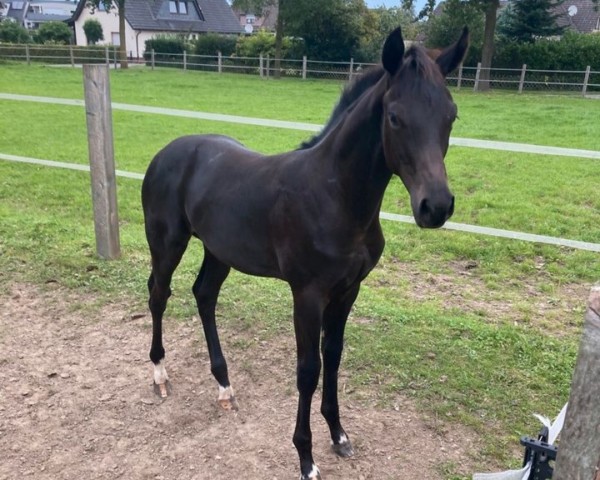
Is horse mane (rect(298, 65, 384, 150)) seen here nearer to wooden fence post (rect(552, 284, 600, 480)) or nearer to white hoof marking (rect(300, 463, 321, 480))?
wooden fence post (rect(552, 284, 600, 480))

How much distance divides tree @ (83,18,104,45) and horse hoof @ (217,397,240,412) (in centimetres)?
4874

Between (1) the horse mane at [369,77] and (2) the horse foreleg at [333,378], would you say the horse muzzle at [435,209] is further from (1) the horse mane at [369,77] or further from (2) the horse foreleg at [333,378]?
(2) the horse foreleg at [333,378]

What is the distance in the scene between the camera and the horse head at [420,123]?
166 centimetres

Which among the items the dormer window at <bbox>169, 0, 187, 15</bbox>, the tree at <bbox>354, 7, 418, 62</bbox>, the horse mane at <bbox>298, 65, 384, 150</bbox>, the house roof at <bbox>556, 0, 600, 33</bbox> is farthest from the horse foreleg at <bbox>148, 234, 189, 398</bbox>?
the house roof at <bbox>556, 0, 600, 33</bbox>

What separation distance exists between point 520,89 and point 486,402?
20.4 m

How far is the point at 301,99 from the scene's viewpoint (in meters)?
16.4

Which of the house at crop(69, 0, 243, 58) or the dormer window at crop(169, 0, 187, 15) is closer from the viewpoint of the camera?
the house at crop(69, 0, 243, 58)

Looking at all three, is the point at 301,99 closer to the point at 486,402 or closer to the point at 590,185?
the point at 590,185

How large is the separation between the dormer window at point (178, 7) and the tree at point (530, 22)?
30849mm

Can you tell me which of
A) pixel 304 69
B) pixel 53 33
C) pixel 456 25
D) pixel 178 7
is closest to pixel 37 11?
pixel 178 7

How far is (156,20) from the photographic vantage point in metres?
45.4

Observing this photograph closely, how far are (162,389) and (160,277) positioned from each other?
0.60 m

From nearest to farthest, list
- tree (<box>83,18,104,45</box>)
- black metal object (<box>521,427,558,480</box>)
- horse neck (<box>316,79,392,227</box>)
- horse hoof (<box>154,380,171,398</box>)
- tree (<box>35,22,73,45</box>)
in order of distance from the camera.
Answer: black metal object (<box>521,427,558,480</box>) < horse neck (<box>316,79,392,227</box>) < horse hoof (<box>154,380,171,398</box>) < tree (<box>35,22,73,45</box>) < tree (<box>83,18,104,45</box>)

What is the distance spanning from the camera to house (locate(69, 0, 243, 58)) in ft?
147
